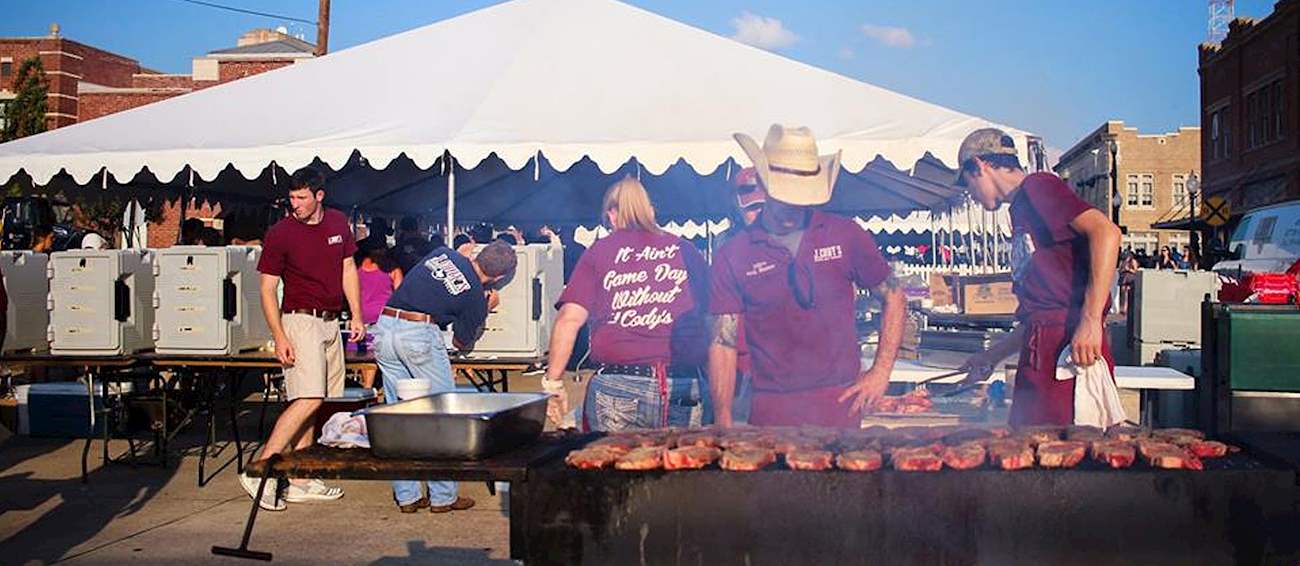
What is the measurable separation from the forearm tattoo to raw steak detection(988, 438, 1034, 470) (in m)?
1.23

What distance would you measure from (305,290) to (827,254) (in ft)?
10.3

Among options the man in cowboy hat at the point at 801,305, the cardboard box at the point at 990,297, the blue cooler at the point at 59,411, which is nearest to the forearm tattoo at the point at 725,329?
the man in cowboy hat at the point at 801,305

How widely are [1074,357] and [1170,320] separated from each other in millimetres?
5052

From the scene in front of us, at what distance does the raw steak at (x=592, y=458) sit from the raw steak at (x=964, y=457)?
947 mm

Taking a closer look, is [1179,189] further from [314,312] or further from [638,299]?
[638,299]

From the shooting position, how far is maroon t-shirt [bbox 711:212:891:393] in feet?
14.0

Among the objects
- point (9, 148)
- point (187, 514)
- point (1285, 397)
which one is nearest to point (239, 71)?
point (9, 148)

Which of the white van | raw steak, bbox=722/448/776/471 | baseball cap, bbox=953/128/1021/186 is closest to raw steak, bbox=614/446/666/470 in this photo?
raw steak, bbox=722/448/776/471

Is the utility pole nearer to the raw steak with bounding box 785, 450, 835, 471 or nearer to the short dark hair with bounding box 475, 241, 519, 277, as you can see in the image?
the short dark hair with bounding box 475, 241, 519, 277

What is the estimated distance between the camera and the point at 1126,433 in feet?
12.1

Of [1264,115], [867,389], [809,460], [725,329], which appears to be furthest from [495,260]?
[1264,115]

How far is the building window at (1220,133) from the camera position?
4081 centimetres

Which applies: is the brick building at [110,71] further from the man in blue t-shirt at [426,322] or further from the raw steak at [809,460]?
the raw steak at [809,460]

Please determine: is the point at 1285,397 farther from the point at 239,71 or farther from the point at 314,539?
the point at 239,71
